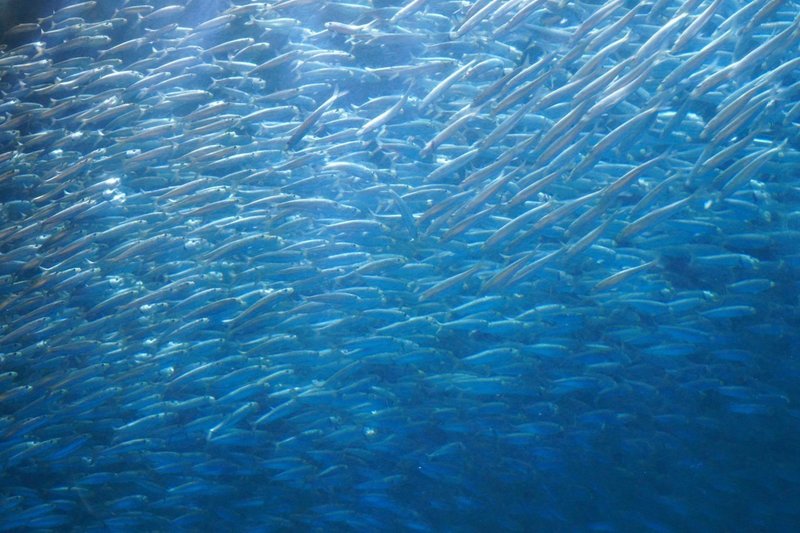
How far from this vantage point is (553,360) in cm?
489

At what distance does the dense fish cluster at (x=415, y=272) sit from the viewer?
14.0ft

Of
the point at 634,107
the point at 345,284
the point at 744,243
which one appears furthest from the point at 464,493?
the point at 634,107

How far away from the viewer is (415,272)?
4898 millimetres

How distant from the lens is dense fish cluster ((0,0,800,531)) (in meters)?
4.25

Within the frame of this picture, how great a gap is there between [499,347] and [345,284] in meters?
1.29

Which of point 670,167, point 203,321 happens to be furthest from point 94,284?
point 670,167

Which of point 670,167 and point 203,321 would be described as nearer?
point 670,167

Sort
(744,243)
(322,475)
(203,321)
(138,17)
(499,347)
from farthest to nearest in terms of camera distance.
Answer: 1. (138,17)
2. (322,475)
3. (203,321)
4. (499,347)
5. (744,243)

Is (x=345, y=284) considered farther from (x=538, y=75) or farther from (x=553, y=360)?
(x=538, y=75)

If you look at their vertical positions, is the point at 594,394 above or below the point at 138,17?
below

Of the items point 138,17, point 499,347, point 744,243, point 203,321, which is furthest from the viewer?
point 138,17

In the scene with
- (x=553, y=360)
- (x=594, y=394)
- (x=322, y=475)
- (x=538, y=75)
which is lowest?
(x=322, y=475)

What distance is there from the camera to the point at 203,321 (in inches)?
202

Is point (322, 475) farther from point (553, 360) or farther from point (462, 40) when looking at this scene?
point (462, 40)
